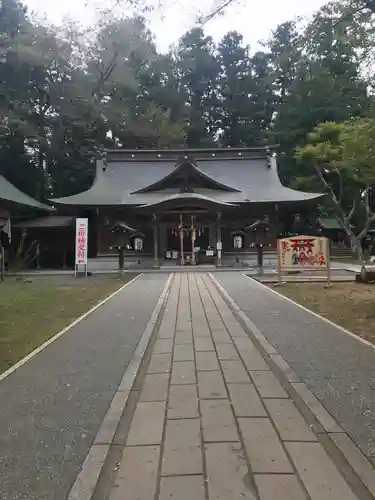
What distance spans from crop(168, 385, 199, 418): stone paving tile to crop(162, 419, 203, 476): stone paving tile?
5.3 inches

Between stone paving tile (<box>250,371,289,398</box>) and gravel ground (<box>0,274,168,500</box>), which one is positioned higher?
stone paving tile (<box>250,371,289,398</box>)

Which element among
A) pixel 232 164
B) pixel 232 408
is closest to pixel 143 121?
pixel 232 164

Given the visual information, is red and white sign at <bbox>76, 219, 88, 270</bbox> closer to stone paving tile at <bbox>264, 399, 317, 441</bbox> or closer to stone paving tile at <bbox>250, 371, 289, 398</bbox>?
stone paving tile at <bbox>250, 371, 289, 398</bbox>

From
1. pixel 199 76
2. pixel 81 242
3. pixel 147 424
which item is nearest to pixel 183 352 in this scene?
pixel 147 424

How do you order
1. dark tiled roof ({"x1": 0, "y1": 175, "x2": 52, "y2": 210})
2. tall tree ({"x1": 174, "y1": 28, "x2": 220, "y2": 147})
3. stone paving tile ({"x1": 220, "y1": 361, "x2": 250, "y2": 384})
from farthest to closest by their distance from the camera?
tall tree ({"x1": 174, "y1": 28, "x2": 220, "y2": 147}) < dark tiled roof ({"x1": 0, "y1": 175, "x2": 52, "y2": 210}) < stone paving tile ({"x1": 220, "y1": 361, "x2": 250, "y2": 384})

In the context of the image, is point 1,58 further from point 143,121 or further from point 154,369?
point 154,369

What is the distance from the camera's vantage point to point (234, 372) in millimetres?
4543

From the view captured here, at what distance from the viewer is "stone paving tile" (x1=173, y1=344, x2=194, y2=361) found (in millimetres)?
5133

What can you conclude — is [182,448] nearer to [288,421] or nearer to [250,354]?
[288,421]

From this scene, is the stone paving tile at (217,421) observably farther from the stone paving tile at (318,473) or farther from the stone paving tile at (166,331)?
the stone paving tile at (166,331)

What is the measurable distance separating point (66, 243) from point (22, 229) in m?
2.64

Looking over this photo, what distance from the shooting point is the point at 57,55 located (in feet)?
109

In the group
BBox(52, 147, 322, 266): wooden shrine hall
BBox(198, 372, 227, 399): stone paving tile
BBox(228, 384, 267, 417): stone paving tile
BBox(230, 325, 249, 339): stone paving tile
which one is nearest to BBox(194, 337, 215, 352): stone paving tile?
BBox(230, 325, 249, 339): stone paving tile

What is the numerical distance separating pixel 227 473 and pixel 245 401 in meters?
1.19
